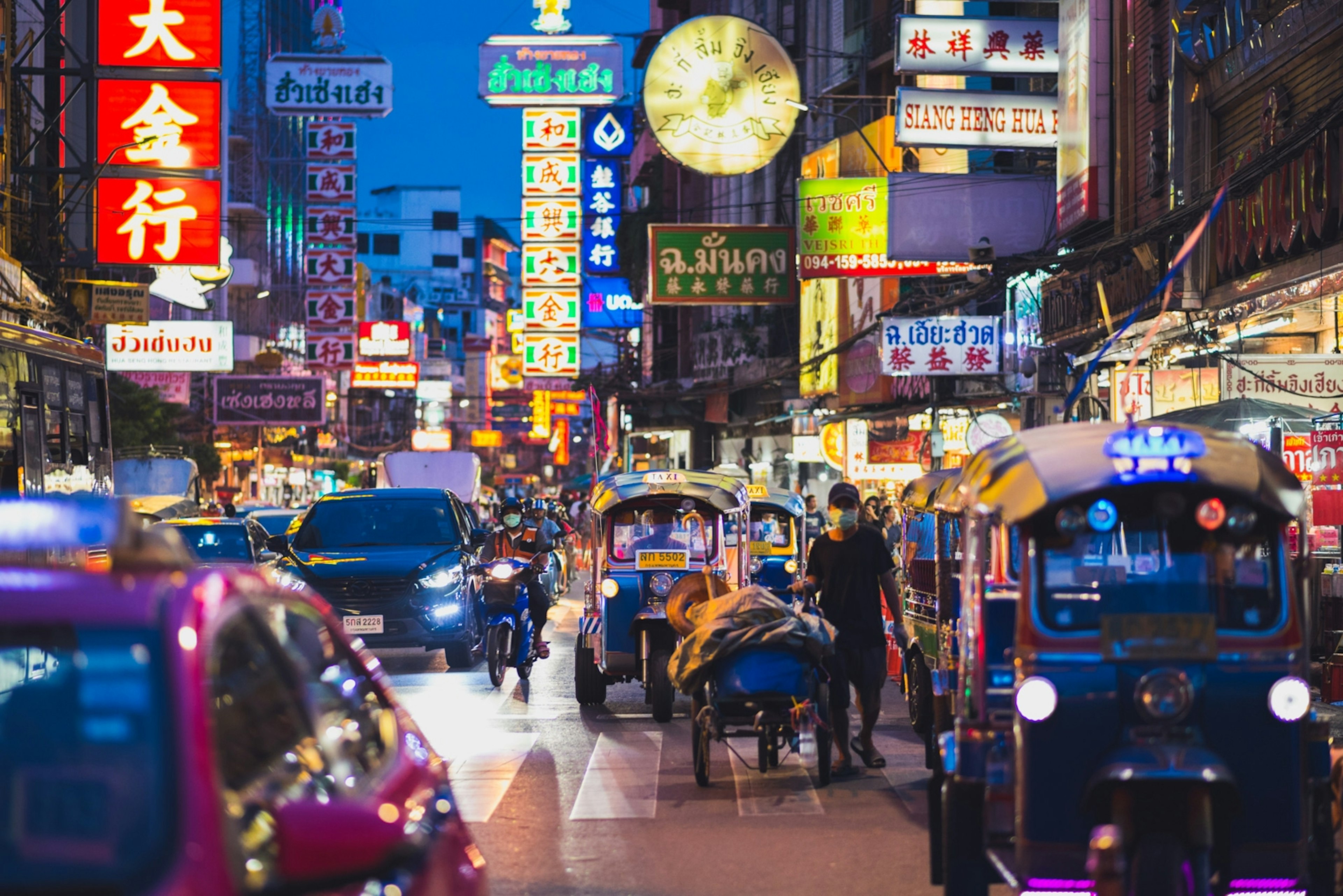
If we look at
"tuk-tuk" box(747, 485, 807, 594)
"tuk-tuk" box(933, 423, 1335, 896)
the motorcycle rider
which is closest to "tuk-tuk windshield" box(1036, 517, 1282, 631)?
"tuk-tuk" box(933, 423, 1335, 896)

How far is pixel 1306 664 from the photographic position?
6082 millimetres

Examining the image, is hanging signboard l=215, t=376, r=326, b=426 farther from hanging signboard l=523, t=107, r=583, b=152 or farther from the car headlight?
the car headlight

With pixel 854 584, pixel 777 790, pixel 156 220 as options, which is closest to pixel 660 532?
pixel 854 584

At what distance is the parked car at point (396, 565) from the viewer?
17.1 meters

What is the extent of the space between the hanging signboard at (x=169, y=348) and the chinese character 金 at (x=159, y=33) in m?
13.3

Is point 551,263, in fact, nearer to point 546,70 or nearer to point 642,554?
point 546,70

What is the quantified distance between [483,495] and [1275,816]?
72.2 metres

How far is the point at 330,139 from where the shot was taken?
183ft

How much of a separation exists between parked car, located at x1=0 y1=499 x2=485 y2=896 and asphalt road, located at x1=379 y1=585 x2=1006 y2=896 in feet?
12.9

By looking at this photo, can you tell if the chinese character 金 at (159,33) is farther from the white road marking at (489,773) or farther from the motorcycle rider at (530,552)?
the white road marking at (489,773)

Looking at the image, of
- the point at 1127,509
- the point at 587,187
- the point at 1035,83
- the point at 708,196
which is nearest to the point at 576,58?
the point at 587,187

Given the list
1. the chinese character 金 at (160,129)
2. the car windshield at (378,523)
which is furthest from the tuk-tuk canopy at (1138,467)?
the chinese character 金 at (160,129)

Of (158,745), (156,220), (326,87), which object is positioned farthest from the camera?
(326,87)

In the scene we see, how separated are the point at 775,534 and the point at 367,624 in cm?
456
